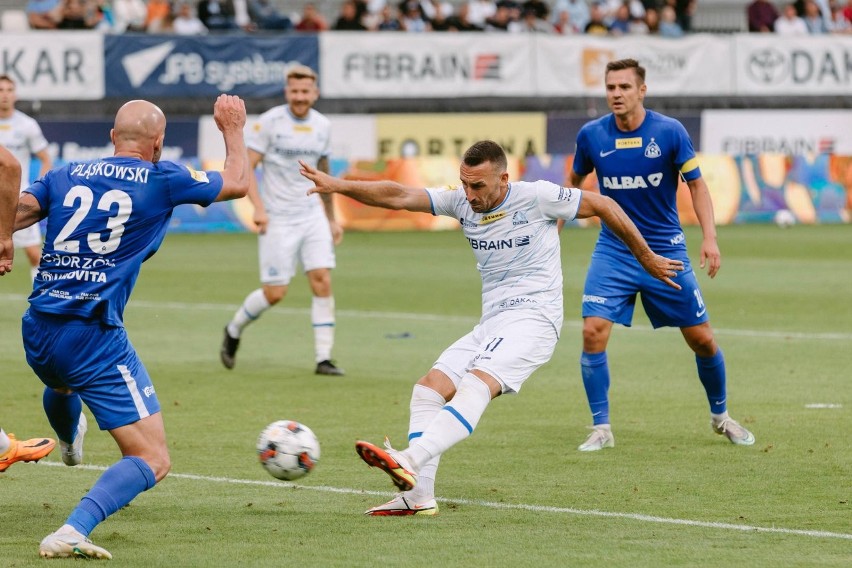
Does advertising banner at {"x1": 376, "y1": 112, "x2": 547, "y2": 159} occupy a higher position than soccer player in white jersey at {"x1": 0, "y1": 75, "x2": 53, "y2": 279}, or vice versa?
soccer player in white jersey at {"x1": 0, "y1": 75, "x2": 53, "y2": 279}

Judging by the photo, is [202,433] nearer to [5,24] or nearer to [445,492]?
[445,492]

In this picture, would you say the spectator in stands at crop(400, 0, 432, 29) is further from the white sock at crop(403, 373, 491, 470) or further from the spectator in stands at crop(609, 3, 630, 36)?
the white sock at crop(403, 373, 491, 470)

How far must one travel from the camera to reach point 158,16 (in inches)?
1196

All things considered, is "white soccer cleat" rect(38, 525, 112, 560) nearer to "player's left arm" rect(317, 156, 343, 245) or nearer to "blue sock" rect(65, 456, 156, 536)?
"blue sock" rect(65, 456, 156, 536)

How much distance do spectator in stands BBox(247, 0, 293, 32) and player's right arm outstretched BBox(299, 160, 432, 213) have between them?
23.7 metres

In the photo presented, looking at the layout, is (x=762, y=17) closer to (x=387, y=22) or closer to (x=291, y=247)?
(x=387, y=22)

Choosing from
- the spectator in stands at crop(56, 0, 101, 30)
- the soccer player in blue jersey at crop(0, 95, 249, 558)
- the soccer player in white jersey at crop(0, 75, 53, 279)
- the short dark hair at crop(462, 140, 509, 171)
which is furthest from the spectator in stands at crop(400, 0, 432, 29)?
the soccer player in blue jersey at crop(0, 95, 249, 558)

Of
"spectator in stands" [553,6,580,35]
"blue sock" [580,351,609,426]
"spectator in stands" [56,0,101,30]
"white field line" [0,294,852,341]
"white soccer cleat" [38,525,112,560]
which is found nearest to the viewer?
"white soccer cleat" [38,525,112,560]

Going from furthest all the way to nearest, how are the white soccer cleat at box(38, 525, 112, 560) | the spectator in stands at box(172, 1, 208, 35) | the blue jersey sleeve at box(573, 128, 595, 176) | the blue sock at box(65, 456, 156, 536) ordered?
the spectator in stands at box(172, 1, 208, 35)
the blue jersey sleeve at box(573, 128, 595, 176)
the blue sock at box(65, 456, 156, 536)
the white soccer cleat at box(38, 525, 112, 560)

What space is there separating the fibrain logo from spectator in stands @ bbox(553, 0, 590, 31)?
392cm

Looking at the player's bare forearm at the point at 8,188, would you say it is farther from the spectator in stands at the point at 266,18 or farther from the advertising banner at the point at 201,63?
the spectator in stands at the point at 266,18

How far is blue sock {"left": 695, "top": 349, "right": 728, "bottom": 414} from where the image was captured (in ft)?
31.0

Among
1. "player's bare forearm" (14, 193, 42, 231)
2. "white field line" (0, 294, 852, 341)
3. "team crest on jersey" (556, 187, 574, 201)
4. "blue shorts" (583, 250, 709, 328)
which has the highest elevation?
"player's bare forearm" (14, 193, 42, 231)

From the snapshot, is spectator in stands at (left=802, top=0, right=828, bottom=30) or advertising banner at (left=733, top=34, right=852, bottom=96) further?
spectator in stands at (left=802, top=0, right=828, bottom=30)
